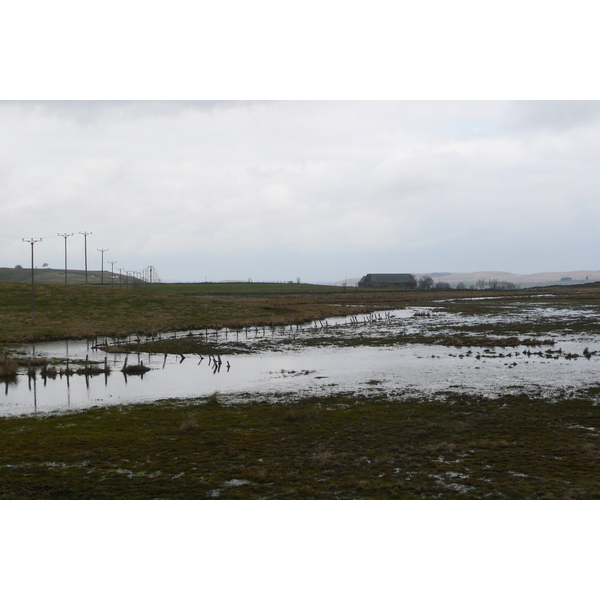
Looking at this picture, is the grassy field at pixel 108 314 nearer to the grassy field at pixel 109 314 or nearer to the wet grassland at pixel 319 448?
the grassy field at pixel 109 314

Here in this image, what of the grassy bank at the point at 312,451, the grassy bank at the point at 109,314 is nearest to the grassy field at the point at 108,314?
the grassy bank at the point at 109,314

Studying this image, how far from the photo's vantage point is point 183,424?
62.3 ft

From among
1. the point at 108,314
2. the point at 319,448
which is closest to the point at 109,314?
the point at 108,314

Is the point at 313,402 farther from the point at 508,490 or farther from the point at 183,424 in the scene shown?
the point at 508,490

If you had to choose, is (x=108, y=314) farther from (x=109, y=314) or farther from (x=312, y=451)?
(x=312, y=451)

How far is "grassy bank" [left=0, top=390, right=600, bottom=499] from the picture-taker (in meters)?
12.9

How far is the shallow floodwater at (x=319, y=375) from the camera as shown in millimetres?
25672

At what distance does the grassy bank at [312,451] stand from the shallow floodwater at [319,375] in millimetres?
2827

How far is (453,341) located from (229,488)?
118 feet

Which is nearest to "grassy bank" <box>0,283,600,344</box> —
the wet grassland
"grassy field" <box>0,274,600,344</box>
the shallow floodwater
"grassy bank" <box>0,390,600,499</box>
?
"grassy field" <box>0,274,600,344</box>

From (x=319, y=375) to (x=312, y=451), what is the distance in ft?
49.0

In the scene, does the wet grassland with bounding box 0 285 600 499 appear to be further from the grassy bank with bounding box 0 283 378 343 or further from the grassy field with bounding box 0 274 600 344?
the grassy bank with bounding box 0 283 378 343

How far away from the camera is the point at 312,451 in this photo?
16141mm

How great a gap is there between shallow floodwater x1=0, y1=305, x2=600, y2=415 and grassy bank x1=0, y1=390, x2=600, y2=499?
283 cm
